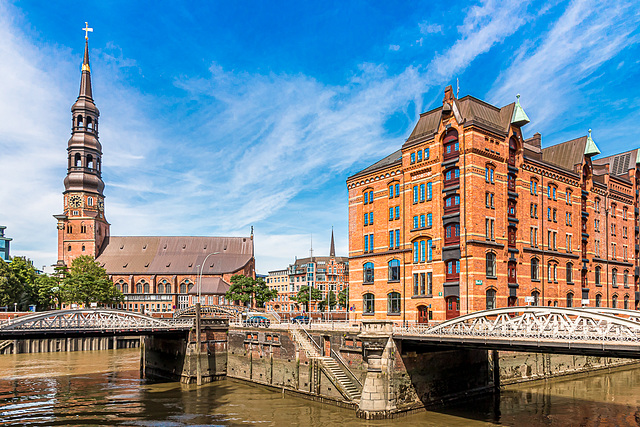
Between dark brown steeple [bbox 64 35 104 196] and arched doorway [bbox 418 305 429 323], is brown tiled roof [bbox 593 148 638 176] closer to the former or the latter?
arched doorway [bbox 418 305 429 323]

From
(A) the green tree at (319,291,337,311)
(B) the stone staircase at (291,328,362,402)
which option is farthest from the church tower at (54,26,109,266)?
(B) the stone staircase at (291,328,362,402)

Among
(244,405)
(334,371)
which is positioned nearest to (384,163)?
(334,371)

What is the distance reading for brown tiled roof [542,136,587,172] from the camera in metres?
59.7

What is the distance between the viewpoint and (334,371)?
38781 millimetres

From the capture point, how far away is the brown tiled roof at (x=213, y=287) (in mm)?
110875

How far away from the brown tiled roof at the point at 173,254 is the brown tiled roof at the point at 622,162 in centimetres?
7584

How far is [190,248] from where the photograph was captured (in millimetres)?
125438

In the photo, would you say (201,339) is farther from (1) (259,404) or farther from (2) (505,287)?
(2) (505,287)

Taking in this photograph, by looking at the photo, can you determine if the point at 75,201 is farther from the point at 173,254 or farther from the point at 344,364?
the point at 344,364

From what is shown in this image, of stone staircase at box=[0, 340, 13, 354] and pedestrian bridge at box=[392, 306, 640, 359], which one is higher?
pedestrian bridge at box=[392, 306, 640, 359]

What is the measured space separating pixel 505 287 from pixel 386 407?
64.0 feet

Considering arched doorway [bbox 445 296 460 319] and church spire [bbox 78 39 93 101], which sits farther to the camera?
church spire [bbox 78 39 93 101]

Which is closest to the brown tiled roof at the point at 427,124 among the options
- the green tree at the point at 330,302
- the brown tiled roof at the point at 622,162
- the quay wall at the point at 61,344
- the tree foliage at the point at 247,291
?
the brown tiled roof at the point at 622,162

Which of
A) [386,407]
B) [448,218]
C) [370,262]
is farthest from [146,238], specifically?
[386,407]
